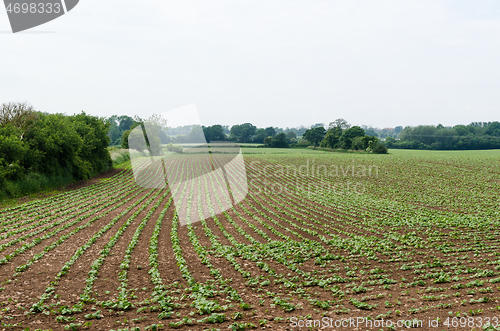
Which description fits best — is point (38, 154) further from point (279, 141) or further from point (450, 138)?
point (450, 138)

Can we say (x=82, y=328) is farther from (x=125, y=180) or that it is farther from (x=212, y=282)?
(x=125, y=180)

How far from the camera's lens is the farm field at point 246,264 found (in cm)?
733

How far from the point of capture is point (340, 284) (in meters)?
9.44

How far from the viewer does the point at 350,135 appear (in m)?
95.1

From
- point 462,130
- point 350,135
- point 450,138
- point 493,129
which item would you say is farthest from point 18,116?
point 493,129

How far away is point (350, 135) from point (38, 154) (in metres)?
85.1

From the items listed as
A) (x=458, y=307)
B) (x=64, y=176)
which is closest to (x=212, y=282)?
(x=458, y=307)

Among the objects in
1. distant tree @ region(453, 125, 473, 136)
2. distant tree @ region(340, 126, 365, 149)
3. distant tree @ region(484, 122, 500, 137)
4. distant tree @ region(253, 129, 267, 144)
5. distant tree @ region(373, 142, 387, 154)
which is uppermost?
distant tree @ region(253, 129, 267, 144)

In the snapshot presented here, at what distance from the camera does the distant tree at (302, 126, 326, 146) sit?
4318 inches

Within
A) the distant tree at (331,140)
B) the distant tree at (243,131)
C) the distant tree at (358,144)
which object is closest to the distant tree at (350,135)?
the distant tree at (358,144)

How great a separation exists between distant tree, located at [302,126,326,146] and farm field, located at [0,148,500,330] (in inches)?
3465
